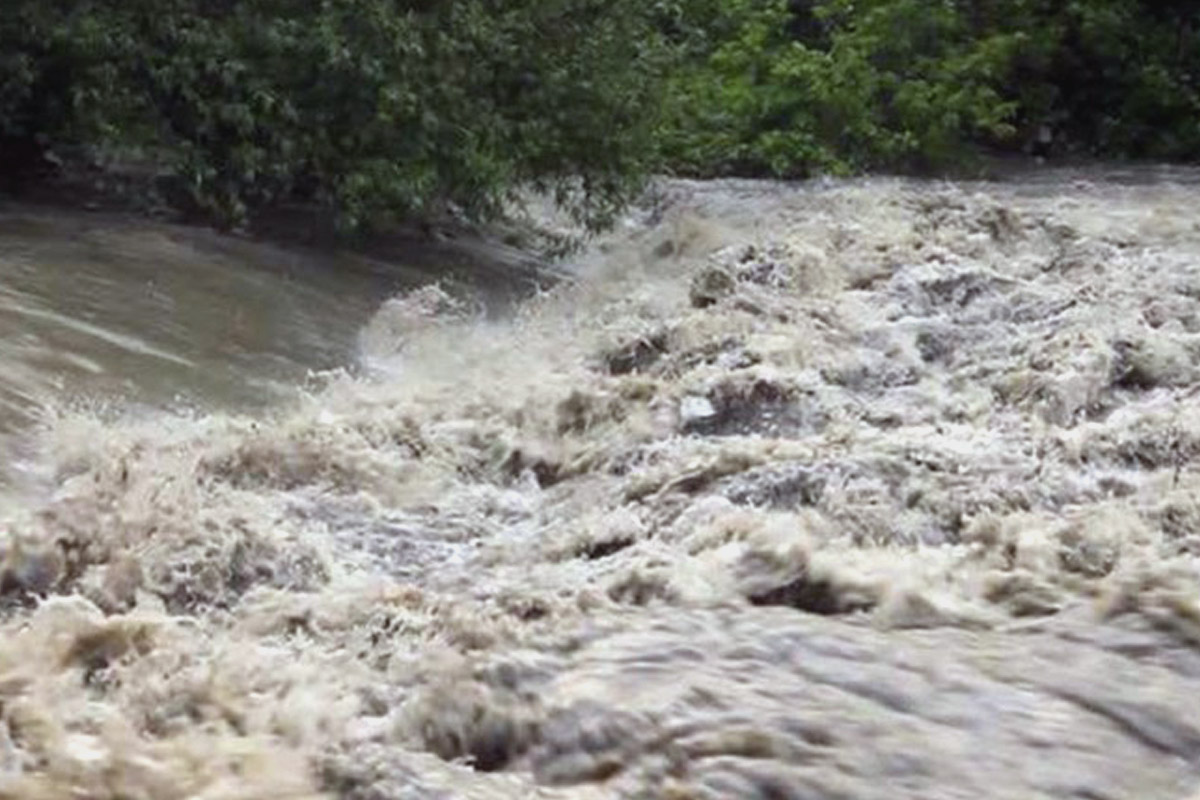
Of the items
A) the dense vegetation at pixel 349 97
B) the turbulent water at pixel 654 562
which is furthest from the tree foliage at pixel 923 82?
the turbulent water at pixel 654 562

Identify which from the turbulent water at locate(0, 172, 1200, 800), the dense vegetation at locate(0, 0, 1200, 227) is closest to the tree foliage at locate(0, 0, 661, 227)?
the dense vegetation at locate(0, 0, 1200, 227)

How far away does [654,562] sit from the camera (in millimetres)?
6145

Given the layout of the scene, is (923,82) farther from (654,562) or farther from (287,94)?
(654,562)

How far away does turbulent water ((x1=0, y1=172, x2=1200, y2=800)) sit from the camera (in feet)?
14.8

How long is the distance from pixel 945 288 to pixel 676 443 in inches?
139

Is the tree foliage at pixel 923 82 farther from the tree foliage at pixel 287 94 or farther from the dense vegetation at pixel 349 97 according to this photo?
the tree foliage at pixel 287 94

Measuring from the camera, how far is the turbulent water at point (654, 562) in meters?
4.50

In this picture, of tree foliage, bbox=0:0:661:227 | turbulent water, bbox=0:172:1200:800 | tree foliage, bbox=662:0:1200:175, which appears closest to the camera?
turbulent water, bbox=0:172:1200:800

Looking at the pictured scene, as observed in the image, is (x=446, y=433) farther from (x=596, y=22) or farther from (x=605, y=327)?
(x=596, y=22)

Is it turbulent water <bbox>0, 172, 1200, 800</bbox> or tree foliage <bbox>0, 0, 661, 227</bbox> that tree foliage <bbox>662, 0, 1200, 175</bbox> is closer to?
tree foliage <bbox>0, 0, 661, 227</bbox>

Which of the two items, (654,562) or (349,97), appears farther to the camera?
(349,97)

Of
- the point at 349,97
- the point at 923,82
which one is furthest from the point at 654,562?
the point at 923,82

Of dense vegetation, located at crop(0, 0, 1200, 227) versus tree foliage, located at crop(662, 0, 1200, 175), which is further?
tree foliage, located at crop(662, 0, 1200, 175)

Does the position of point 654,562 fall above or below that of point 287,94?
below
